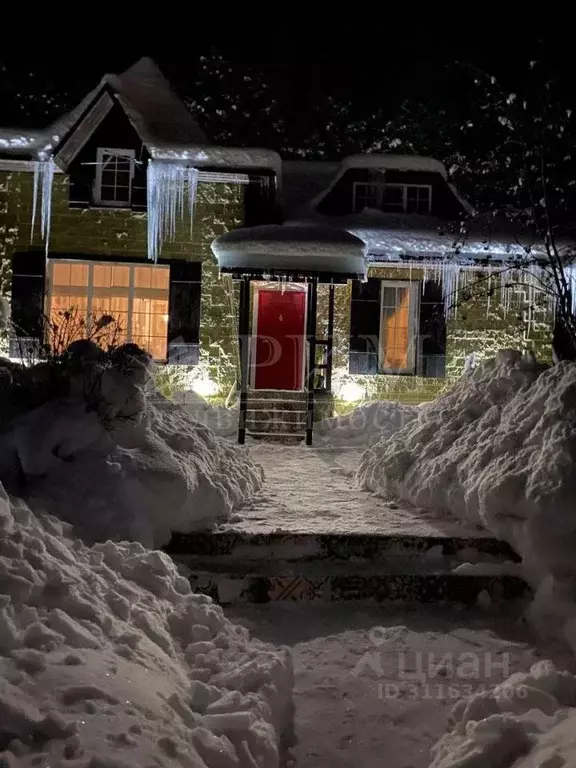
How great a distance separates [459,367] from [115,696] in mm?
12231

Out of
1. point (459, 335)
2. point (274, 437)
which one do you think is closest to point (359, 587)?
point (274, 437)

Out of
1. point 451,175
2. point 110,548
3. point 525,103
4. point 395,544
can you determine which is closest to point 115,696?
point 110,548

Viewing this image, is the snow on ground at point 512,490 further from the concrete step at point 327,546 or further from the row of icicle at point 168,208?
the row of icicle at point 168,208

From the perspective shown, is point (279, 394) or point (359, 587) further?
point (279, 394)

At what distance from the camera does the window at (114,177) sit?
537 inches

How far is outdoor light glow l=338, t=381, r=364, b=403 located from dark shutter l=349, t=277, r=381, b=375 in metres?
0.31

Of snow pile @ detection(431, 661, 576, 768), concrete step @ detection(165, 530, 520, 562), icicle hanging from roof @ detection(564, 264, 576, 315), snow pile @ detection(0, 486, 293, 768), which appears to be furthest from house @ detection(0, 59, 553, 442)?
snow pile @ detection(431, 661, 576, 768)

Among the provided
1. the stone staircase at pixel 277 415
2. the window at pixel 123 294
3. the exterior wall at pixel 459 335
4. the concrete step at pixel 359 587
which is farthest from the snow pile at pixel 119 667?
the exterior wall at pixel 459 335

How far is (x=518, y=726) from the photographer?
3381 millimetres

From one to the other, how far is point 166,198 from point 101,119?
2.03 metres

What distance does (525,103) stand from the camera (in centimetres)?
1154

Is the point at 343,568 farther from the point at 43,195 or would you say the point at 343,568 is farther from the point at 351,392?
the point at 43,195

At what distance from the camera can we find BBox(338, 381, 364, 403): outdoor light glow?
14.0 metres

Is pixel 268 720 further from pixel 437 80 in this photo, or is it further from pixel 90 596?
pixel 437 80
